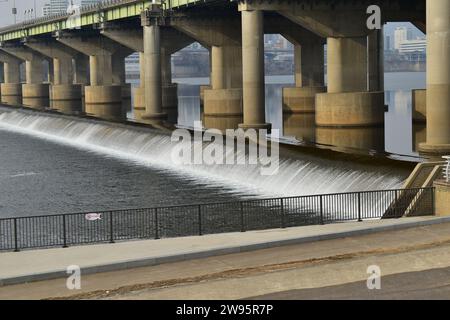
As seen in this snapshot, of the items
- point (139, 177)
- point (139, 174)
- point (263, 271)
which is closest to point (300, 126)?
point (139, 174)

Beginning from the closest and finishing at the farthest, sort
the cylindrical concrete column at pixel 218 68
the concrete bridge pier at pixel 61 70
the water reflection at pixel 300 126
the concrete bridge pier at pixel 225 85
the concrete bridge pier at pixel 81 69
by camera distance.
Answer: the water reflection at pixel 300 126
the concrete bridge pier at pixel 225 85
the cylindrical concrete column at pixel 218 68
the concrete bridge pier at pixel 61 70
the concrete bridge pier at pixel 81 69

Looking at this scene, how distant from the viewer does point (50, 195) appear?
44594 mm

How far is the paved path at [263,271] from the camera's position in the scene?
19.2 metres

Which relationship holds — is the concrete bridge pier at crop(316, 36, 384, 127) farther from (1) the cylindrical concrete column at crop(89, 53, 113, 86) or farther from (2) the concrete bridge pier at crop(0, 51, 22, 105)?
(2) the concrete bridge pier at crop(0, 51, 22, 105)

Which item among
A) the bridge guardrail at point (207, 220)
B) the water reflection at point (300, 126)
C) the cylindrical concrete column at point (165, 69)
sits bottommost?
the bridge guardrail at point (207, 220)

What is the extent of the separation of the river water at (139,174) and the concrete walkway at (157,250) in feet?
39.5

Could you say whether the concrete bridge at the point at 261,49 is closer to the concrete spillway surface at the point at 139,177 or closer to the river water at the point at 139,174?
the river water at the point at 139,174

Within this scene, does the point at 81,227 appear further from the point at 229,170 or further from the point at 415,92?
the point at 415,92

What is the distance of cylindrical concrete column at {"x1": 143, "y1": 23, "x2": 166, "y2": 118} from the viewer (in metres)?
89.2

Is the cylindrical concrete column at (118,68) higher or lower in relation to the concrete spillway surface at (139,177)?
higher

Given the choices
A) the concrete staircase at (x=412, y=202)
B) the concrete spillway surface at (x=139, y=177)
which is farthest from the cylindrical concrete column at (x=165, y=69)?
the concrete staircase at (x=412, y=202)

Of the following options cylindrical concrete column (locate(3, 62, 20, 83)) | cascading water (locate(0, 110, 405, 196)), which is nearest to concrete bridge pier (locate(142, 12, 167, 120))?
cascading water (locate(0, 110, 405, 196))
